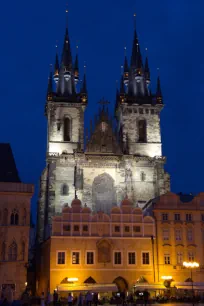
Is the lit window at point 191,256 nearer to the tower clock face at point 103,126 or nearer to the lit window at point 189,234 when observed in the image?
the lit window at point 189,234

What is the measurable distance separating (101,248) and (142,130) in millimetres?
27379

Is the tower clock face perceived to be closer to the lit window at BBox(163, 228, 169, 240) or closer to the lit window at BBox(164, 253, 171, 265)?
the lit window at BBox(163, 228, 169, 240)

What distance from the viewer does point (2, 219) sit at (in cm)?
4631

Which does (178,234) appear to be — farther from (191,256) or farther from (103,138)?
(103,138)

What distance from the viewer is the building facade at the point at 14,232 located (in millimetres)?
44312

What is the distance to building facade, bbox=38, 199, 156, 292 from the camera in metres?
49.1

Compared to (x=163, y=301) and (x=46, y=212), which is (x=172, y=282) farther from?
(x=46, y=212)

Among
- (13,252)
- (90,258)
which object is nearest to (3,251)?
(13,252)

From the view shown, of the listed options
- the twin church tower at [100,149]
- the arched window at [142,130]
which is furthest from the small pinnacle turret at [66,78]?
the arched window at [142,130]

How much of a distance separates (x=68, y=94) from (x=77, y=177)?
49.8 feet

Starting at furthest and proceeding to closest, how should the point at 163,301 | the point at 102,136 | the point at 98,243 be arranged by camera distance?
the point at 102,136, the point at 98,243, the point at 163,301

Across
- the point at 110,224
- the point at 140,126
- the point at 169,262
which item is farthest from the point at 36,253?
the point at 140,126

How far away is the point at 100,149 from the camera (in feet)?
229

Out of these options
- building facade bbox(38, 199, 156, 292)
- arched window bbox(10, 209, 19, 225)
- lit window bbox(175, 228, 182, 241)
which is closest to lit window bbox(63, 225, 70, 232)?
building facade bbox(38, 199, 156, 292)
